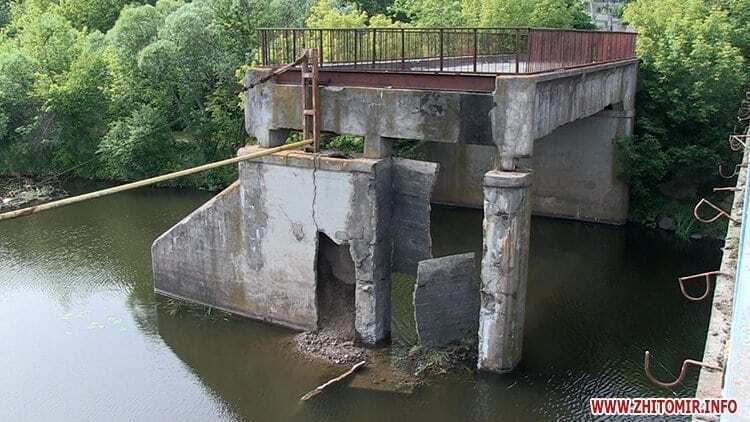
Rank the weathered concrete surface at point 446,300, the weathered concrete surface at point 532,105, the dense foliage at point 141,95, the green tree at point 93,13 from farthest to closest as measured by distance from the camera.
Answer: the green tree at point 93,13
the dense foliage at point 141,95
the weathered concrete surface at point 446,300
the weathered concrete surface at point 532,105

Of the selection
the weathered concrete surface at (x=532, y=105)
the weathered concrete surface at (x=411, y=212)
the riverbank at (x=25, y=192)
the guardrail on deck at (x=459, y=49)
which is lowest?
the riverbank at (x=25, y=192)

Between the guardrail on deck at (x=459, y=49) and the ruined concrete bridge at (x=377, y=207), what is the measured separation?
0.25ft

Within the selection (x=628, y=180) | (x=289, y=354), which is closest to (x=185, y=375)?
(x=289, y=354)

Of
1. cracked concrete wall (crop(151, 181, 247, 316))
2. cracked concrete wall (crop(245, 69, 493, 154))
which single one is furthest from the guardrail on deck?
cracked concrete wall (crop(151, 181, 247, 316))

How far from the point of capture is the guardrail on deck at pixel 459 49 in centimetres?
1217

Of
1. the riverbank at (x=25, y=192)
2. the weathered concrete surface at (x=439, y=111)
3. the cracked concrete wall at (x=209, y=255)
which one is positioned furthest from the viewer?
the riverbank at (x=25, y=192)

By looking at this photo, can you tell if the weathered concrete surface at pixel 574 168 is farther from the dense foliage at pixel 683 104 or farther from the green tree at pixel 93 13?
the green tree at pixel 93 13

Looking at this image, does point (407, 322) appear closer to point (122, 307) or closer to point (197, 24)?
point (122, 307)

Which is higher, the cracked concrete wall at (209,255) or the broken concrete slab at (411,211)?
the broken concrete slab at (411,211)

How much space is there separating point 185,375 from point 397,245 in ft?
13.6

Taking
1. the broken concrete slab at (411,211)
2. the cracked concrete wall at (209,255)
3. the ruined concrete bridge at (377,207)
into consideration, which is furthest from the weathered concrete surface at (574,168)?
the cracked concrete wall at (209,255)

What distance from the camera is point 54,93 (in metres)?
27.0

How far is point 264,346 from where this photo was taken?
13000 millimetres

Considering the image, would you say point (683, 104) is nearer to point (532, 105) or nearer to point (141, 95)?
point (532, 105)
